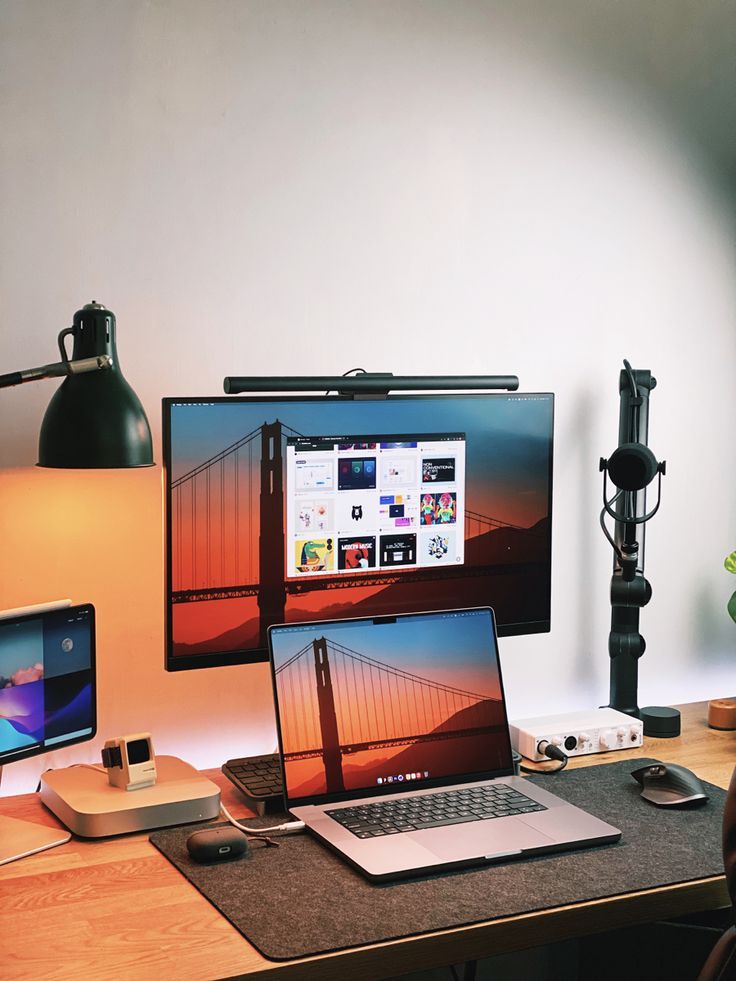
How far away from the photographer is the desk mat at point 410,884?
4.53 ft

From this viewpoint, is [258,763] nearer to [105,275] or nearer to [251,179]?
[105,275]

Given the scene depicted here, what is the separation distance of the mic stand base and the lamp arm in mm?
1177

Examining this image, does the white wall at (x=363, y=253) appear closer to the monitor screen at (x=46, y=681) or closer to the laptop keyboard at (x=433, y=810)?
the monitor screen at (x=46, y=681)

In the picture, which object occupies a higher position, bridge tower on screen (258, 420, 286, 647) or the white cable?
bridge tower on screen (258, 420, 286, 647)

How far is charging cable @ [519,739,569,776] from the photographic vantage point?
1948 mm

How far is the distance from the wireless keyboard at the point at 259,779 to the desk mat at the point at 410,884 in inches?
1.3

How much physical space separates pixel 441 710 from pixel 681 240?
3.81ft

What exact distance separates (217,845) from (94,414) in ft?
1.99

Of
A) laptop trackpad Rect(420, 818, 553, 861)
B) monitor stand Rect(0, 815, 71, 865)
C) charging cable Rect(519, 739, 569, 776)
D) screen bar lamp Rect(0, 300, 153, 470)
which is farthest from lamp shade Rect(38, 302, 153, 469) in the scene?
charging cable Rect(519, 739, 569, 776)

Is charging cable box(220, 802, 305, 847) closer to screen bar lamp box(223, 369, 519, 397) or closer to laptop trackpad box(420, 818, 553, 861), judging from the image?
laptop trackpad box(420, 818, 553, 861)

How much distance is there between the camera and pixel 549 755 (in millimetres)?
1974

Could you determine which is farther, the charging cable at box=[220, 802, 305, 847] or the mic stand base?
the mic stand base

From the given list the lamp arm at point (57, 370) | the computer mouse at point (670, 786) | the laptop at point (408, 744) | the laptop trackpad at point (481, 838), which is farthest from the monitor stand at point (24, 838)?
the computer mouse at point (670, 786)

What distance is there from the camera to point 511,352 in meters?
2.27
